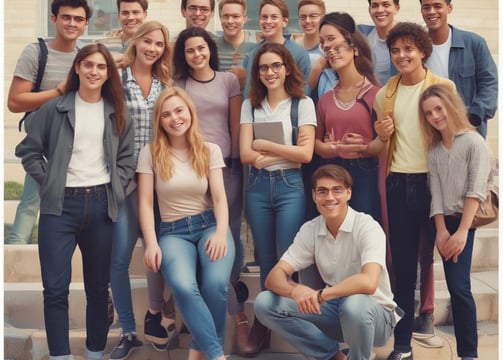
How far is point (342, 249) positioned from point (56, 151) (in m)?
1.48

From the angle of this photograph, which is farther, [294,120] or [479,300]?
[479,300]

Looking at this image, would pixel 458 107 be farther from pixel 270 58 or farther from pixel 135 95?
pixel 135 95

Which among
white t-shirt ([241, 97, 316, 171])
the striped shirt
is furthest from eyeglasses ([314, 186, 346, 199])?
the striped shirt

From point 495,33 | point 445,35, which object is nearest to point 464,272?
point 445,35

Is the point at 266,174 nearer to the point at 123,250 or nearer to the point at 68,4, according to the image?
the point at 123,250

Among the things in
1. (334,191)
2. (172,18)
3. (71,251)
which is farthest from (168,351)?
(172,18)

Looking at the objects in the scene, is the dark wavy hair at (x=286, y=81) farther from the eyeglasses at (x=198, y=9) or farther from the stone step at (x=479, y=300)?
the stone step at (x=479, y=300)

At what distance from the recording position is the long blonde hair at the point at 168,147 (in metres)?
3.66

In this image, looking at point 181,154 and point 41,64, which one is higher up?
point 41,64

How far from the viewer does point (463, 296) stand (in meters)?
3.60

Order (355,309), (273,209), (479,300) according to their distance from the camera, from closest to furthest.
Result: 1. (355,309)
2. (273,209)
3. (479,300)

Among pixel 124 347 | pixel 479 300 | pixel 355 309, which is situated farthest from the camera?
pixel 479 300

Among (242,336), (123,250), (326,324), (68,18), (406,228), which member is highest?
(68,18)

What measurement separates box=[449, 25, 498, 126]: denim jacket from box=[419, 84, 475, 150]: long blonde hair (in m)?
0.32
